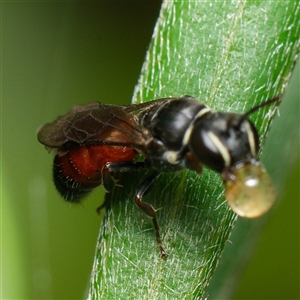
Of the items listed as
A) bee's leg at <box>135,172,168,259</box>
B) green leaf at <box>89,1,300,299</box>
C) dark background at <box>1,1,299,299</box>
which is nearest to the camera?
green leaf at <box>89,1,300,299</box>

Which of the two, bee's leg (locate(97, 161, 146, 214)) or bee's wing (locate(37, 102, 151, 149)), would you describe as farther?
bee's leg (locate(97, 161, 146, 214))

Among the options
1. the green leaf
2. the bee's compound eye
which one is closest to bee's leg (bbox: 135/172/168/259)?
the green leaf

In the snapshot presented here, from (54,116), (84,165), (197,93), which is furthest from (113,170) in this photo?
(54,116)

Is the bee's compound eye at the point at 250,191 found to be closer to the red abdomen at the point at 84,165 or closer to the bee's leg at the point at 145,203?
the bee's leg at the point at 145,203

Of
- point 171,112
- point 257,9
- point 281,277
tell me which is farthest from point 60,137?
point 281,277

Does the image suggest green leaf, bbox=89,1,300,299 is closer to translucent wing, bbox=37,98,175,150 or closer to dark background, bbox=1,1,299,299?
translucent wing, bbox=37,98,175,150

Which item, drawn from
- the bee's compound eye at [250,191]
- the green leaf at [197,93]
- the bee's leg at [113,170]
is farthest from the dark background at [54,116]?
the bee's compound eye at [250,191]

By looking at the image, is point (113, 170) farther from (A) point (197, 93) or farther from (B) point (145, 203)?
(A) point (197, 93)
